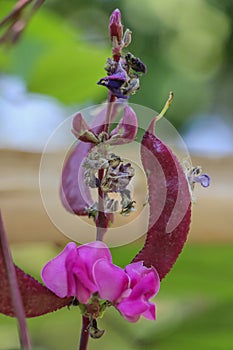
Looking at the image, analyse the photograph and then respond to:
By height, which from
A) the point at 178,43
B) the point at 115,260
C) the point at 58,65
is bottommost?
the point at 115,260

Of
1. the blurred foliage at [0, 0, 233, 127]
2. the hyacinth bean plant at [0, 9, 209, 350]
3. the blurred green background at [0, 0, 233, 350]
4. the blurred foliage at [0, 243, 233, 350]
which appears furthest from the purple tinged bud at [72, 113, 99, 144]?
the blurred foliage at [0, 0, 233, 127]

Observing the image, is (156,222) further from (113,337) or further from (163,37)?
(163,37)

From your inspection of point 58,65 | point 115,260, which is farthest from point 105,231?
point 58,65

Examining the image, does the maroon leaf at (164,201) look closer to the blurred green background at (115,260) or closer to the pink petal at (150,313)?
the pink petal at (150,313)

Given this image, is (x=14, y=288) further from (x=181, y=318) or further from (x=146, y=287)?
(x=181, y=318)

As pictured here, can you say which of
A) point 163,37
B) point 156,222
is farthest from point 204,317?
point 163,37

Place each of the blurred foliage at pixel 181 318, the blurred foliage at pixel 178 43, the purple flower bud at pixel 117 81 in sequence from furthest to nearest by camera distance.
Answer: the blurred foliage at pixel 178 43 → the blurred foliage at pixel 181 318 → the purple flower bud at pixel 117 81

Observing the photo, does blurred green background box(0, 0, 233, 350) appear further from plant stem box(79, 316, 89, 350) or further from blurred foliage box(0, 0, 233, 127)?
blurred foliage box(0, 0, 233, 127)

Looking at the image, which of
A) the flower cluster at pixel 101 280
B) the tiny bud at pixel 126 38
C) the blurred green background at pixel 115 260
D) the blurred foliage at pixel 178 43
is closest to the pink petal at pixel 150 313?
the flower cluster at pixel 101 280
